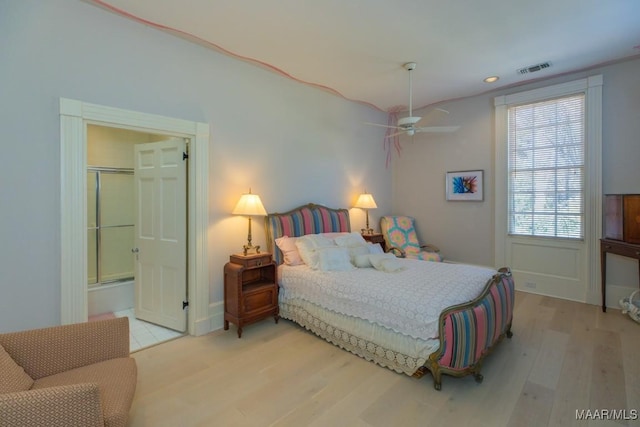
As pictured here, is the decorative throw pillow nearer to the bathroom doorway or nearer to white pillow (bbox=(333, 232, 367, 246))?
the bathroom doorway

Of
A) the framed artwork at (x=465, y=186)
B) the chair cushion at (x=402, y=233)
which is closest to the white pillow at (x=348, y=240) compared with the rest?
the chair cushion at (x=402, y=233)

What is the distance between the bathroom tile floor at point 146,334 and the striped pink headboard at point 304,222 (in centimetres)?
139

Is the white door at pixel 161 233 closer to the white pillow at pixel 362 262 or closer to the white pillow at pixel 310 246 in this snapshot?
the white pillow at pixel 310 246

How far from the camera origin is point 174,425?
191cm

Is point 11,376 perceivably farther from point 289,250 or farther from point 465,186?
point 465,186

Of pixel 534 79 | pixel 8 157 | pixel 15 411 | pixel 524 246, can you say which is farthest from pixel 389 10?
pixel 524 246

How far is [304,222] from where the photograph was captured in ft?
13.5

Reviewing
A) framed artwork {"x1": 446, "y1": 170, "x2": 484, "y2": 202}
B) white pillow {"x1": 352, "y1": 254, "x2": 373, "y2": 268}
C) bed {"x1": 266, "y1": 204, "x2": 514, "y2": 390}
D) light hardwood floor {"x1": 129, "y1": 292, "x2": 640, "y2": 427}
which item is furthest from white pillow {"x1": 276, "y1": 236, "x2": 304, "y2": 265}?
framed artwork {"x1": 446, "y1": 170, "x2": 484, "y2": 202}

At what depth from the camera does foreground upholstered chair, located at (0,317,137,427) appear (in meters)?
1.19

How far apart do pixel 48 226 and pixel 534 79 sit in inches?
231

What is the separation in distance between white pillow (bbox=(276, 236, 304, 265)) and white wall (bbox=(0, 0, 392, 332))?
334 millimetres

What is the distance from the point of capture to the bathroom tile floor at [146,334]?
9.84 ft

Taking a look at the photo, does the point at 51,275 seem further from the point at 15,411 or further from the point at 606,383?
the point at 606,383

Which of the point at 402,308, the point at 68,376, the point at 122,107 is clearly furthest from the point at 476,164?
the point at 68,376
